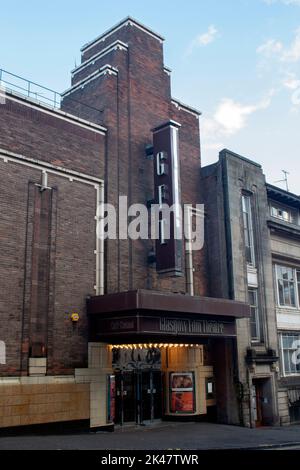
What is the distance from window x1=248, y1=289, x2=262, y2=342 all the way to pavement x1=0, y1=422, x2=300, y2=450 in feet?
15.1

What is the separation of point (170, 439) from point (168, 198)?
943 centimetres

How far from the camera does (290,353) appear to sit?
2889 cm

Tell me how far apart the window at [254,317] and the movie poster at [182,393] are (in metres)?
4.67

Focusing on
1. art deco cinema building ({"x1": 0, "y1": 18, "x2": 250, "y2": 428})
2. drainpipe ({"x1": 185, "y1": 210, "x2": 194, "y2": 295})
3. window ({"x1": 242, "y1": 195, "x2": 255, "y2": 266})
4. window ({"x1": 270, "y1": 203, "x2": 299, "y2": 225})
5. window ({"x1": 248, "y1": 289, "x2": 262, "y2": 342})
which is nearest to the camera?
art deco cinema building ({"x1": 0, "y1": 18, "x2": 250, "y2": 428})

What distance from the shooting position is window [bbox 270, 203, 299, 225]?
101 ft

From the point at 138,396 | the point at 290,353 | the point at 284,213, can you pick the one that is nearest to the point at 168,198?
the point at 138,396

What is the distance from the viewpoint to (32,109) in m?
20.2

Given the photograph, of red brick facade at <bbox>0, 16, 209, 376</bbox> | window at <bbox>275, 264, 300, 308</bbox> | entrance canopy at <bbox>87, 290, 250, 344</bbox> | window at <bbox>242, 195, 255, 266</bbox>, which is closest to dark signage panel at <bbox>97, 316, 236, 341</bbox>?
entrance canopy at <bbox>87, 290, 250, 344</bbox>

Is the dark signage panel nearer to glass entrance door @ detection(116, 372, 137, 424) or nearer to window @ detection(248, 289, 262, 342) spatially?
glass entrance door @ detection(116, 372, 137, 424)

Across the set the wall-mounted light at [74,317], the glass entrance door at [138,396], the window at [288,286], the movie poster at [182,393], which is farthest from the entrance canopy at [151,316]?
the window at [288,286]

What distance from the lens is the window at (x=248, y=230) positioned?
2720 cm

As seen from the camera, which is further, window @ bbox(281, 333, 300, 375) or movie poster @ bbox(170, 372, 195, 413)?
window @ bbox(281, 333, 300, 375)
